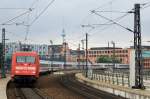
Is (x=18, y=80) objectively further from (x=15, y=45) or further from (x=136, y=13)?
(x=15, y=45)

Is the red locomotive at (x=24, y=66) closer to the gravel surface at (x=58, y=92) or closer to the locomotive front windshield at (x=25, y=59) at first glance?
the locomotive front windshield at (x=25, y=59)

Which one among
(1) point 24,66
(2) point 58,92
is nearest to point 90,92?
(2) point 58,92

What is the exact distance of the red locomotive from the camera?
1708 inches

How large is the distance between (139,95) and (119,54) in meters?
165

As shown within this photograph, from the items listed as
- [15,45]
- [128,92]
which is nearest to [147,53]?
[128,92]

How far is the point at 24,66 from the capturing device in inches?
1711

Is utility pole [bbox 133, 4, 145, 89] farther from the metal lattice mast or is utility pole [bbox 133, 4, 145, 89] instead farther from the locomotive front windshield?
the locomotive front windshield

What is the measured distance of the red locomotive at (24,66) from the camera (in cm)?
4338

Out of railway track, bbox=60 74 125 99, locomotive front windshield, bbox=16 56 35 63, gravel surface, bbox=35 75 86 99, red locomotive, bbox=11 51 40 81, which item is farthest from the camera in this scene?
locomotive front windshield, bbox=16 56 35 63

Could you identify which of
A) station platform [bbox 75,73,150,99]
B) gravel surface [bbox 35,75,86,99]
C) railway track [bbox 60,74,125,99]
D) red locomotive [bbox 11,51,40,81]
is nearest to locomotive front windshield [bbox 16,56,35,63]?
red locomotive [bbox 11,51,40,81]

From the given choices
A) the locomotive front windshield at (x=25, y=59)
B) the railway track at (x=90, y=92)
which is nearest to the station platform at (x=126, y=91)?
the railway track at (x=90, y=92)

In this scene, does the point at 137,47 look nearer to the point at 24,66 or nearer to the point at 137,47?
the point at 137,47

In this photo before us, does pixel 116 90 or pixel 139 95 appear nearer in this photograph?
pixel 139 95

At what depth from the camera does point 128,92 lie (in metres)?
35.8
